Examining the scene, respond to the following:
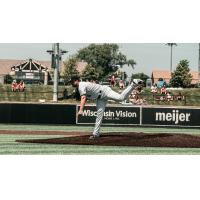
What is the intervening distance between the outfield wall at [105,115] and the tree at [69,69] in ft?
6.10

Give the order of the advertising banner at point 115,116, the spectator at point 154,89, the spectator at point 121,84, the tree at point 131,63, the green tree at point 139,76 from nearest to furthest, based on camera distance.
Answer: the tree at point 131,63, the spectator at point 121,84, the green tree at point 139,76, the advertising banner at point 115,116, the spectator at point 154,89

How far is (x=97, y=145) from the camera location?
11.5 m

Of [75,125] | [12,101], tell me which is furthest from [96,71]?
[12,101]

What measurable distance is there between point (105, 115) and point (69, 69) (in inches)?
117

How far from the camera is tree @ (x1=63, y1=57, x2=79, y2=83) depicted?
20737mm

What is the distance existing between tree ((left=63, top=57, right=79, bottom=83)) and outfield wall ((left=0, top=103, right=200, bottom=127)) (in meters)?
1.86

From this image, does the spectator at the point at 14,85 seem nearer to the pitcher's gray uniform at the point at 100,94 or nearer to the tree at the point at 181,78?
the tree at the point at 181,78

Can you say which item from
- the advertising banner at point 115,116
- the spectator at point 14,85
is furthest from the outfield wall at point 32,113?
the spectator at point 14,85

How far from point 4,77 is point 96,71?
5.11 m

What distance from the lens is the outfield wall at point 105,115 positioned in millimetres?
19516

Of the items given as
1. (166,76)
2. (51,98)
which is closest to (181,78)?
(166,76)

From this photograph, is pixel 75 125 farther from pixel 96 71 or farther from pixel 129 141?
pixel 129 141

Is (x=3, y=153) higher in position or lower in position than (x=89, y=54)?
lower

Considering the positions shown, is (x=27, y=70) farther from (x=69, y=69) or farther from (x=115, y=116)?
(x=115, y=116)
